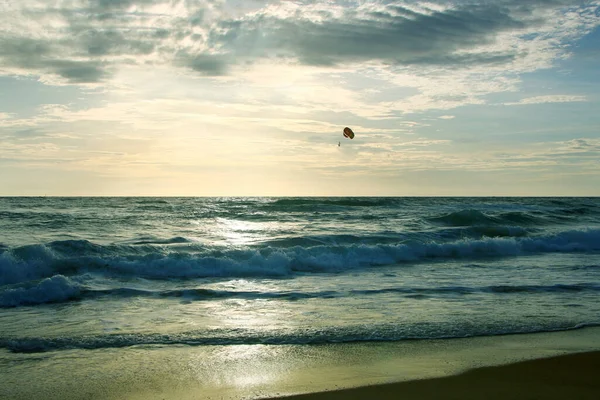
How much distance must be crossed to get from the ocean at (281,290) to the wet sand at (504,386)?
1.35m

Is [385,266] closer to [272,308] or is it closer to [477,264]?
[477,264]

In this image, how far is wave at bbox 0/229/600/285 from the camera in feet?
40.9

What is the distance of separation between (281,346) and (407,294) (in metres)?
3.98

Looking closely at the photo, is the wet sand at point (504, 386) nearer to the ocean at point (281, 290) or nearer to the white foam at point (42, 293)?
the ocean at point (281, 290)

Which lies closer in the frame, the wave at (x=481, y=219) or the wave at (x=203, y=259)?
the wave at (x=203, y=259)

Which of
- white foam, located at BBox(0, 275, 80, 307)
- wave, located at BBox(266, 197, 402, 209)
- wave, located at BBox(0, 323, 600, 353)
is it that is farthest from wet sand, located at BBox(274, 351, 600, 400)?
wave, located at BBox(266, 197, 402, 209)

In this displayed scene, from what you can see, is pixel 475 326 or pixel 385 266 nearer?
pixel 475 326

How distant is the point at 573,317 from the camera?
785 cm

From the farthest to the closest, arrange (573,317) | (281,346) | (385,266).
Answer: (385,266) → (573,317) → (281,346)

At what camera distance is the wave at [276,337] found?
21.1ft

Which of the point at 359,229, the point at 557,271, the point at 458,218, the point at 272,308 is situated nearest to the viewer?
the point at 272,308

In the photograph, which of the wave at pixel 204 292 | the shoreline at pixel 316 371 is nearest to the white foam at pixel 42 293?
the wave at pixel 204 292

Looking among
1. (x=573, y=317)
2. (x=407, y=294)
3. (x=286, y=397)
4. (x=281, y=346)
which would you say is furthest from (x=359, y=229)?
(x=286, y=397)

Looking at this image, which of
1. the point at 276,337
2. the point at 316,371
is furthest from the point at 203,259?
the point at 316,371
